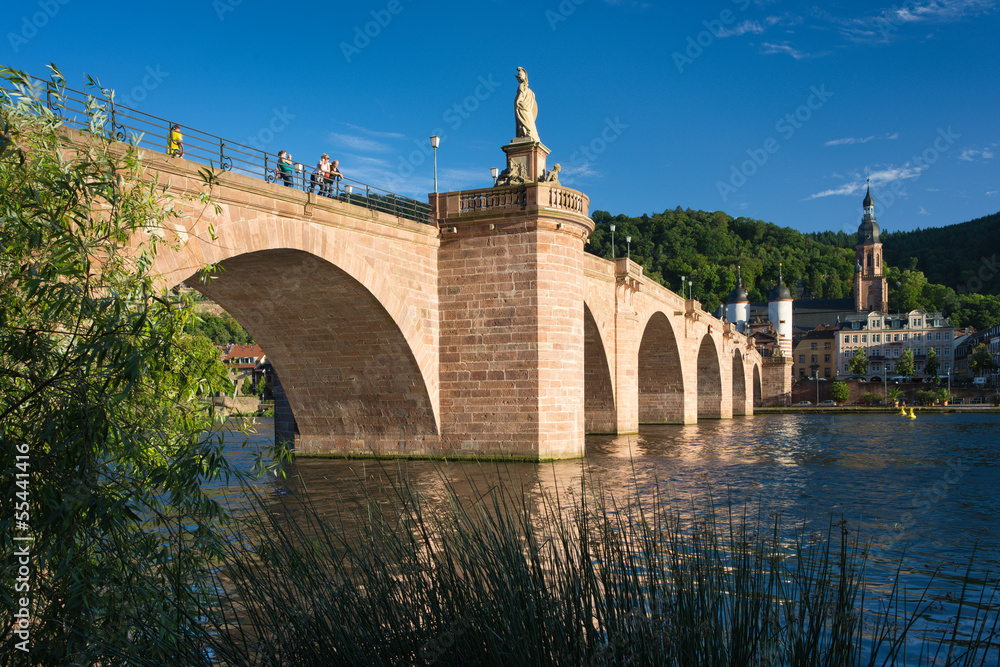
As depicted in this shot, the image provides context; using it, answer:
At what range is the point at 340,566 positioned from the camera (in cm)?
368

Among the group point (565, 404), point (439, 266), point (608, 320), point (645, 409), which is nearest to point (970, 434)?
point (645, 409)

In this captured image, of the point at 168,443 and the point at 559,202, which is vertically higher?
the point at 559,202

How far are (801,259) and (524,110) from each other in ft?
473

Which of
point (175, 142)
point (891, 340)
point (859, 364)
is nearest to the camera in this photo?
point (175, 142)

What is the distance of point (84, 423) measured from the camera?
4180 mm

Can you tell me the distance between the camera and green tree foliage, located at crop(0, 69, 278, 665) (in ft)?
13.0

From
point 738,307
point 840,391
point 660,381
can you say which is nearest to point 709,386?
point 660,381

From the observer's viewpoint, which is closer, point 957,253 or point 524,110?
point 524,110

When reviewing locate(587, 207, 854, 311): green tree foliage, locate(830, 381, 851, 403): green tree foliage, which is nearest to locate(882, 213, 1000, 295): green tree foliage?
locate(587, 207, 854, 311): green tree foliage

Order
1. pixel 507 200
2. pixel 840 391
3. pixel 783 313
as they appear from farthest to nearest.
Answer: pixel 783 313 → pixel 840 391 → pixel 507 200

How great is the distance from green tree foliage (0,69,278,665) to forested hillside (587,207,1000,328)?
90730 millimetres

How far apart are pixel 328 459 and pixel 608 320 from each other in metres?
11.7

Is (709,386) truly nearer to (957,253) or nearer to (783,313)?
(783,313)

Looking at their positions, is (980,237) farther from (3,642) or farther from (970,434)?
(3,642)
